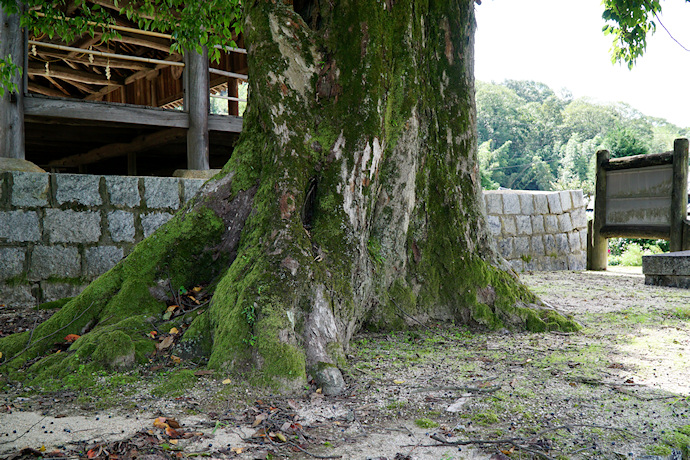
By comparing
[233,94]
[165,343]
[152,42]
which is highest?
[152,42]

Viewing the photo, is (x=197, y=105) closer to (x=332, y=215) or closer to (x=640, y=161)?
(x=332, y=215)

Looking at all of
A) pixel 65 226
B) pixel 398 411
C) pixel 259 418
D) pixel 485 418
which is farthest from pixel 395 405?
pixel 65 226

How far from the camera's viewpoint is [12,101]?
673 centimetres

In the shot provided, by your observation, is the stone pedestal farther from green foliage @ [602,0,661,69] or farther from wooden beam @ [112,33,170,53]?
wooden beam @ [112,33,170,53]

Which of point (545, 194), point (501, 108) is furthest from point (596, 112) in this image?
point (545, 194)

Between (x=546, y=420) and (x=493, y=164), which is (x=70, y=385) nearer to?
(x=546, y=420)

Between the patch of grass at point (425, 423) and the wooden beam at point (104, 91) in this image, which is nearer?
the patch of grass at point (425, 423)

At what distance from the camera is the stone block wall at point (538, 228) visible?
938 centimetres

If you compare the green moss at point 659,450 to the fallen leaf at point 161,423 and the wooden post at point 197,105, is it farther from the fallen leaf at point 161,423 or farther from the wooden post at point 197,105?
the wooden post at point 197,105

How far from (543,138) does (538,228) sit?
5505 cm

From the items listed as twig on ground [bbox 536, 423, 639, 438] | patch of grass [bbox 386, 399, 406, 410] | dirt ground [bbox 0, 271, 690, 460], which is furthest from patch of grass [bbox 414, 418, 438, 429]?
twig on ground [bbox 536, 423, 639, 438]

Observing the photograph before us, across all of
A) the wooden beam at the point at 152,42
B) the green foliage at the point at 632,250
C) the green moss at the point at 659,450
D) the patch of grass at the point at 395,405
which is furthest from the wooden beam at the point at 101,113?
the green foliage at the point at 632,250

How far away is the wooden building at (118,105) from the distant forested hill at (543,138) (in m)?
37.6

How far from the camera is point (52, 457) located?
1894mm
